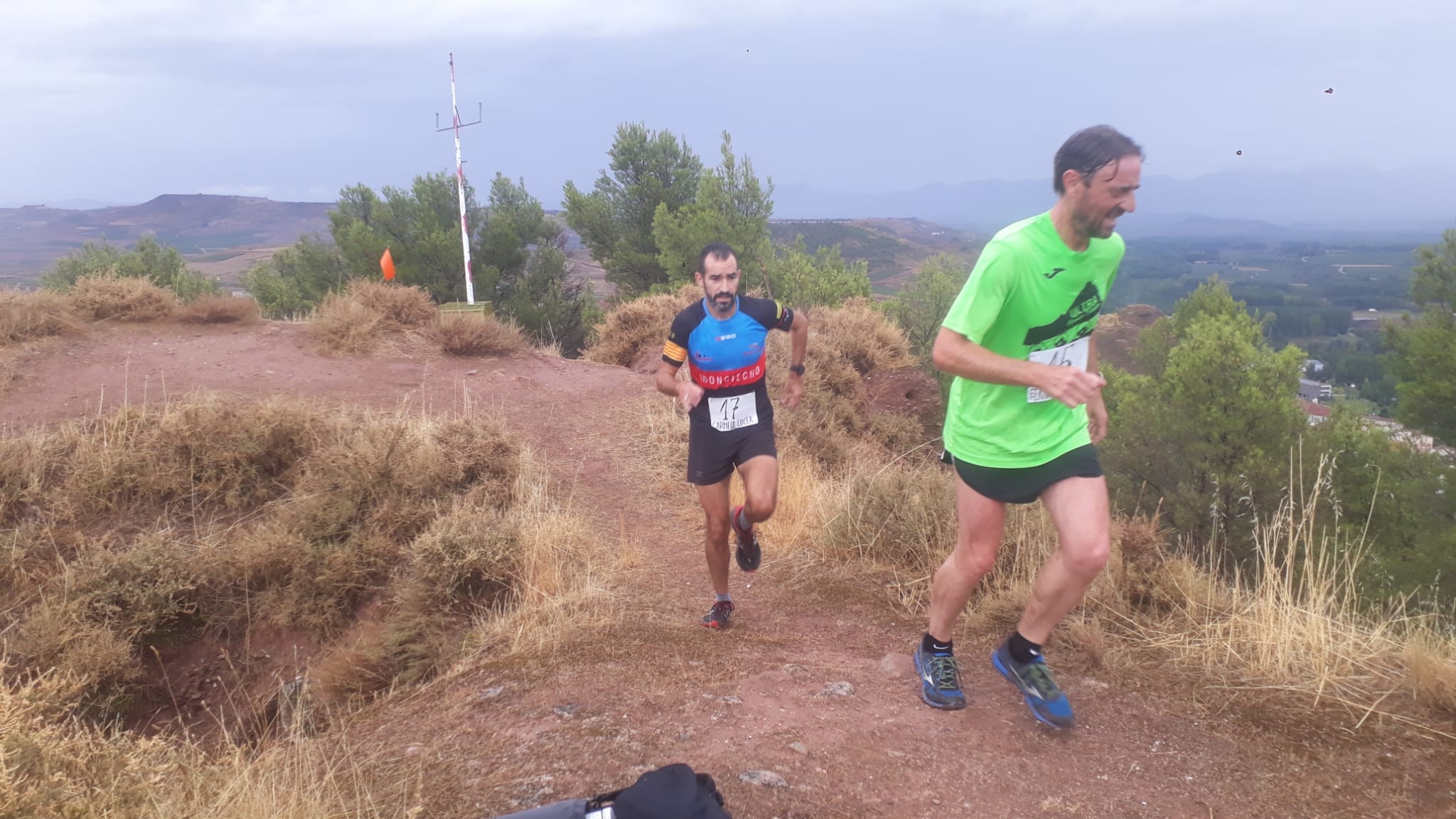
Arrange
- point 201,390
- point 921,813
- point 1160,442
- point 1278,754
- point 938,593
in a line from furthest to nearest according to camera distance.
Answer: point 1160,442 < point 201,390 < point 938,593 < point 1278,754 < point 921,813

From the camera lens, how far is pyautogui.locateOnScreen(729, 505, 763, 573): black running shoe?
164 inches

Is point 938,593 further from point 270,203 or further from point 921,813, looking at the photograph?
point 270,203

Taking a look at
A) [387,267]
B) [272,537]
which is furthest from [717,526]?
[387,267]

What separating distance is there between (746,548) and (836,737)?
1.57 meters

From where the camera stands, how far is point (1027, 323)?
2568mm

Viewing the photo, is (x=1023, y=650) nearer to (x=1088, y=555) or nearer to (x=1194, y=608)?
(x=1088, y=555)

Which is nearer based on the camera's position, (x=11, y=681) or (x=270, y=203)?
(x=11, y=681)

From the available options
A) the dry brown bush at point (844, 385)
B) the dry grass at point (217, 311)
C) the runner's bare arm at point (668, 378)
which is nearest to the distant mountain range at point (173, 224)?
the dry grass at point (217, 311)

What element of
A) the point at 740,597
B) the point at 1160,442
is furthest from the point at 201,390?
the point at 1160,442

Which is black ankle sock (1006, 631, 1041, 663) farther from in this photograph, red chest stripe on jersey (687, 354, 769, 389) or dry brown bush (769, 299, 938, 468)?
dry brown bush (769, 299, 938, 468)

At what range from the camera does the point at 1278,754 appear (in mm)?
2613

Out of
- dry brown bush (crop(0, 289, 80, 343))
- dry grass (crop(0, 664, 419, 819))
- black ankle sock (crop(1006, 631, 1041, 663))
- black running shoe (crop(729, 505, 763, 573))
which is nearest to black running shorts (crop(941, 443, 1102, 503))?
black ankle sock (crop(1006, 631, 1041, 663))

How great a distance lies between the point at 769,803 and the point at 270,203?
101229mm

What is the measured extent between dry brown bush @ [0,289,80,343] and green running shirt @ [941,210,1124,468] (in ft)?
33.3
